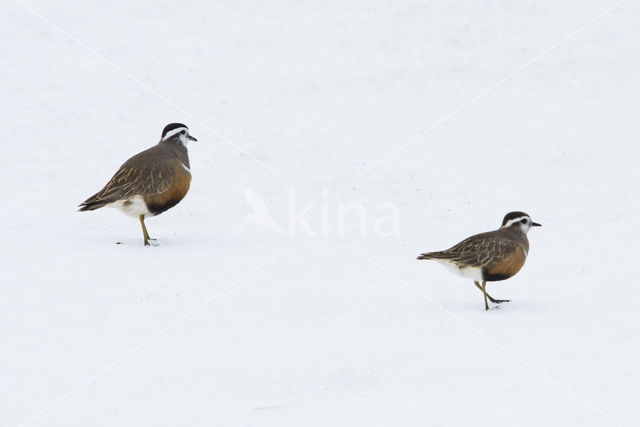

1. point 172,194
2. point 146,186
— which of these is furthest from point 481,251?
point 146,186

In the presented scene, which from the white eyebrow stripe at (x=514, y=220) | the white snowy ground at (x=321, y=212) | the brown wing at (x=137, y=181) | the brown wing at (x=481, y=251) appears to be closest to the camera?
the white snowy ground at (x=321, y=212)

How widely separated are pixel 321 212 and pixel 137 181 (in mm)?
6752

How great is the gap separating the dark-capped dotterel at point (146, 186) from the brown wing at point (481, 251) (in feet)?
18.1

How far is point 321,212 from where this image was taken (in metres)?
20.5

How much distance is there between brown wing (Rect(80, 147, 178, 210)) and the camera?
574 inches

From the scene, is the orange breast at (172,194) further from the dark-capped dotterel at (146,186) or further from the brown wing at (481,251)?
the brown wing at (481,251)

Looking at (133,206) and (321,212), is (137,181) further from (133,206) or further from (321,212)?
(321,212)

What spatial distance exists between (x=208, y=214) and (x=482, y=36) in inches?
613

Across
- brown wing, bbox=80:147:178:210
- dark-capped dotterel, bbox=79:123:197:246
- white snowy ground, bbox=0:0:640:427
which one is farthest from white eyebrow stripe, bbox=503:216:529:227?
brown wing, bbox=80:147:178:210

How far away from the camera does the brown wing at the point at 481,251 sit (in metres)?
11.4

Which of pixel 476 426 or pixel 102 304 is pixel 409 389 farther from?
pixel 102 304

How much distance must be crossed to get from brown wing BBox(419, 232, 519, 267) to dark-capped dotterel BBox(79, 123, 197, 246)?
18.1ft

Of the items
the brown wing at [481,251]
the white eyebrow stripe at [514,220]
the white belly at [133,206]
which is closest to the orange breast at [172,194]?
the white belly at [133,206]

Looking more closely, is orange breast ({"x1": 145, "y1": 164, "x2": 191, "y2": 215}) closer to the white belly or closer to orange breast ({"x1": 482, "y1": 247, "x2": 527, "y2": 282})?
the white belly
